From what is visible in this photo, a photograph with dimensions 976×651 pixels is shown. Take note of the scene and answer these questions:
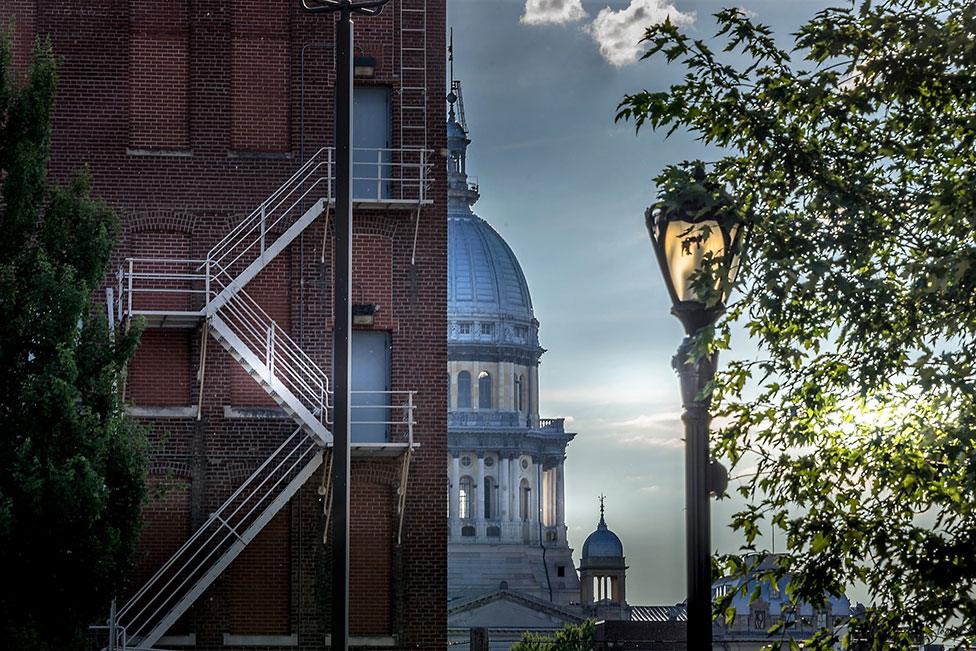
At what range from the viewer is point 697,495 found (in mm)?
12047

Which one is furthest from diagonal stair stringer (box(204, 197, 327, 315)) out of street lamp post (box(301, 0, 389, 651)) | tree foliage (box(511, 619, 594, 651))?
tree foliage (box(511, 619, 594, 651))

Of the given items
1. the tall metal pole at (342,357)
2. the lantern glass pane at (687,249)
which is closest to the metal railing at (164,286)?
the tall metal pole at (342,357)

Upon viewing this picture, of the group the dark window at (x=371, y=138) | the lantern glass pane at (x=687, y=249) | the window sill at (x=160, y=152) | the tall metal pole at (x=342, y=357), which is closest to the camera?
the lantern glass pane at (x=687, y=249)

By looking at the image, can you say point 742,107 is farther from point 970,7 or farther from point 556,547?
point 556,547

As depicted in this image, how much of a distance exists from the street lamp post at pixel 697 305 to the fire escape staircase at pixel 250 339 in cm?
1908

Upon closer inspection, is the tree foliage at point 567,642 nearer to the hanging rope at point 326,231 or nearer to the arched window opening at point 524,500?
the arched window opening at point 524,500

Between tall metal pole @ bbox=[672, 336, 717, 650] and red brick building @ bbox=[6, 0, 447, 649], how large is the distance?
20.2 metres

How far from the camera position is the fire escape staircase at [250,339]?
3127cm

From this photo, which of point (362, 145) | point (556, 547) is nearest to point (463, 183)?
point (556, 547)

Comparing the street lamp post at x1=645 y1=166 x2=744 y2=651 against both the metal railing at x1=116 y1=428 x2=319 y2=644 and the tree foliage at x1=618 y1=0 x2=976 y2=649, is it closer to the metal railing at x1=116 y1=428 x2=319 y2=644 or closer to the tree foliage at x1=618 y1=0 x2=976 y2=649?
the tree foliage at x1=618 y1=0 x2=976 y2=649

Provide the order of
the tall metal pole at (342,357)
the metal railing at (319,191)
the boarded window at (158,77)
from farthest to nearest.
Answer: the boarded window at (158,77)
the metal railing at (319,191)
the tall metal pole at (342,357)

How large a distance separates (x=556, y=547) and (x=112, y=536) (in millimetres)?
155315

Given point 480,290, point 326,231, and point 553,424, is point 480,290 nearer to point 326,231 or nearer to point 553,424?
point 553,424

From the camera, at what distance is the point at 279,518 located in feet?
110
